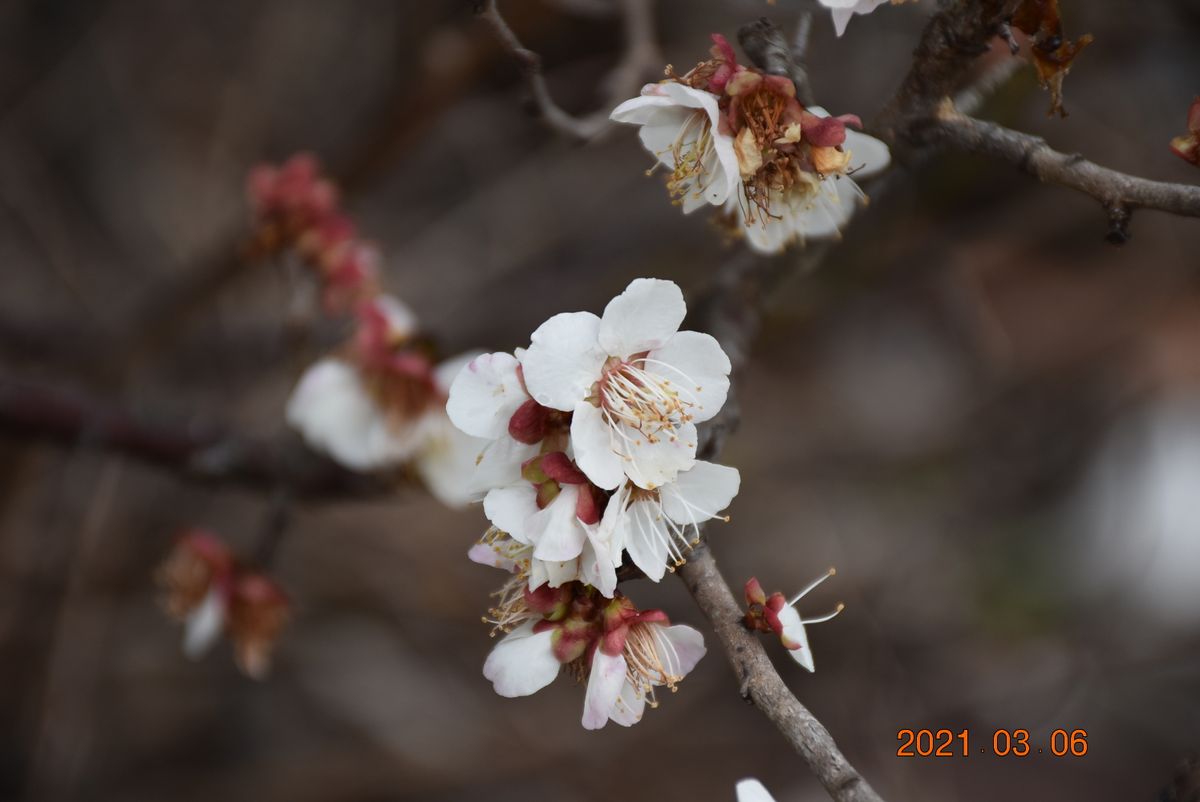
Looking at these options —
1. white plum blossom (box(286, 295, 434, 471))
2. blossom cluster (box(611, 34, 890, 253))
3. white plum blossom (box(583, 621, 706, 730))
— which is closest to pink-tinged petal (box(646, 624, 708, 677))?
white plum blossom (box(583, 621, 706, 730))

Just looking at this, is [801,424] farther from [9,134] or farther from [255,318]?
[9,134]

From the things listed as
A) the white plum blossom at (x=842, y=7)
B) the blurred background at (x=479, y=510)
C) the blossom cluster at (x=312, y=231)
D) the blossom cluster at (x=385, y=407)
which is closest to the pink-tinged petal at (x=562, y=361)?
the white plum blossom at (x=842, y=7)

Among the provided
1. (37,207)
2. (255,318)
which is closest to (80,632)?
(255,318)

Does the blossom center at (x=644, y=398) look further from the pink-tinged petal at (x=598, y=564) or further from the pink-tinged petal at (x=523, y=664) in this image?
the pink-tinged petal at (x=523, y=664)

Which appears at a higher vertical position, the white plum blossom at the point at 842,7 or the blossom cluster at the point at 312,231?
the white plum blossom at the point at 842,7

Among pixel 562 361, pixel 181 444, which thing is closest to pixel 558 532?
pixel 562 361

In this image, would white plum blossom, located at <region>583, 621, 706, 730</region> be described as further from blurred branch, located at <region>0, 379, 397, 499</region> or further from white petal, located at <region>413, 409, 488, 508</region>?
blurred branch, located at <region>0, 379, 397, 499</region>
